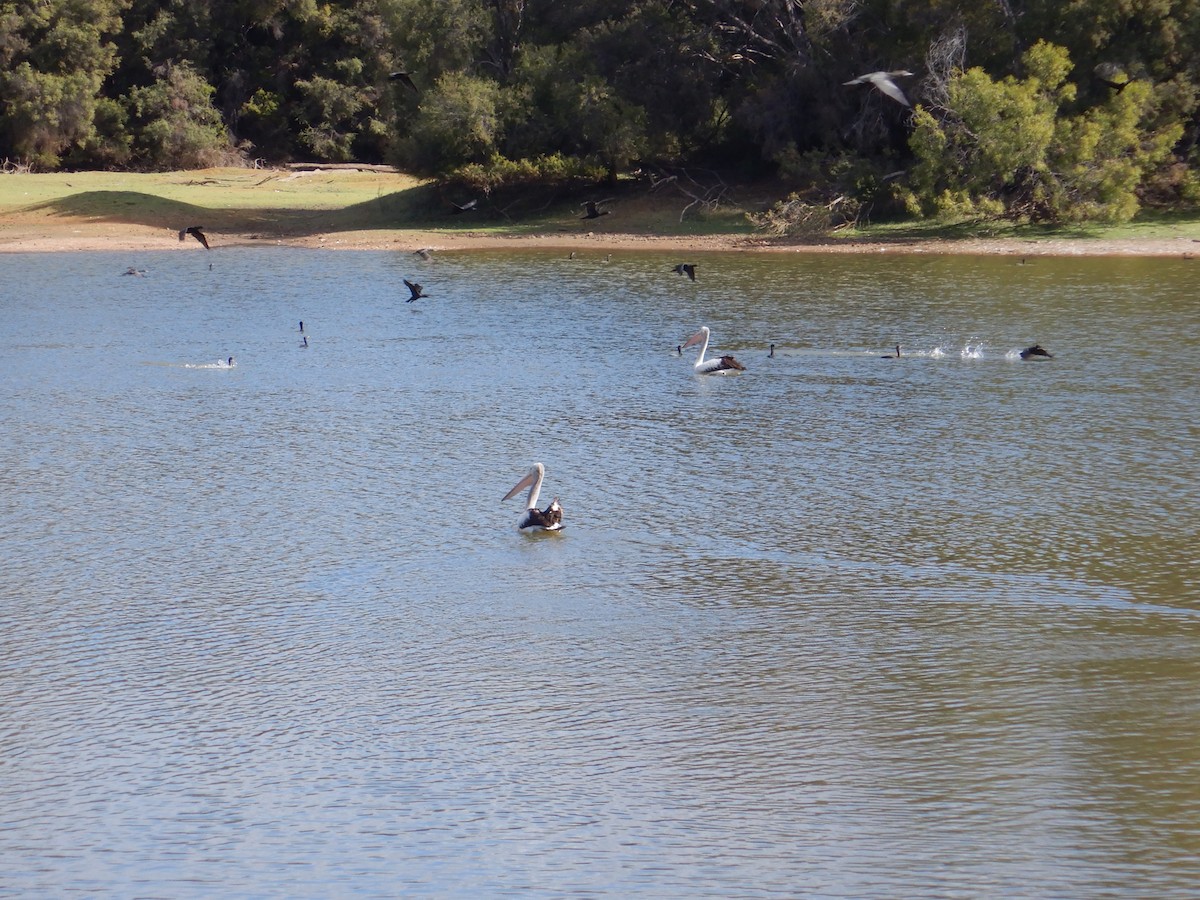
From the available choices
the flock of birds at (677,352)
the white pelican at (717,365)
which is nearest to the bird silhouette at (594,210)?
the flock of birds at (677,352)

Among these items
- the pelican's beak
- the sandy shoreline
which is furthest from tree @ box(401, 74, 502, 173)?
the pelican's beak

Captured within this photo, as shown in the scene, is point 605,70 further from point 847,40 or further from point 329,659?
point 329,659

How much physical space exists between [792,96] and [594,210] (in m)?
5.15

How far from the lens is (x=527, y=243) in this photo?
3303 cm

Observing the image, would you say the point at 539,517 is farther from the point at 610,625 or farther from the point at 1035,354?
the point at 1035,354

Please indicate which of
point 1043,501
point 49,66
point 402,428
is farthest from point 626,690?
point 49,66

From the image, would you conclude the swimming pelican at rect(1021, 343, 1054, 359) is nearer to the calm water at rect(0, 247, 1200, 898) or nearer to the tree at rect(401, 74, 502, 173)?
the calm water at rect(0, 247, 1200, 898)

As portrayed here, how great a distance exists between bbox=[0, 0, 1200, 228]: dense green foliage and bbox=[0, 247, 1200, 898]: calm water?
38.0 feet

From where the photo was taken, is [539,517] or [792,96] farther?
[792,96]

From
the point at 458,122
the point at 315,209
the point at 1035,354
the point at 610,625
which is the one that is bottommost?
the point at 610,625

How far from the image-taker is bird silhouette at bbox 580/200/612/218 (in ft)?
111

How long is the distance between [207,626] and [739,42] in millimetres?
28816

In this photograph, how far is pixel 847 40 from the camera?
108 ft

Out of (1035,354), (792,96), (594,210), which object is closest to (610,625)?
(1035,354)
